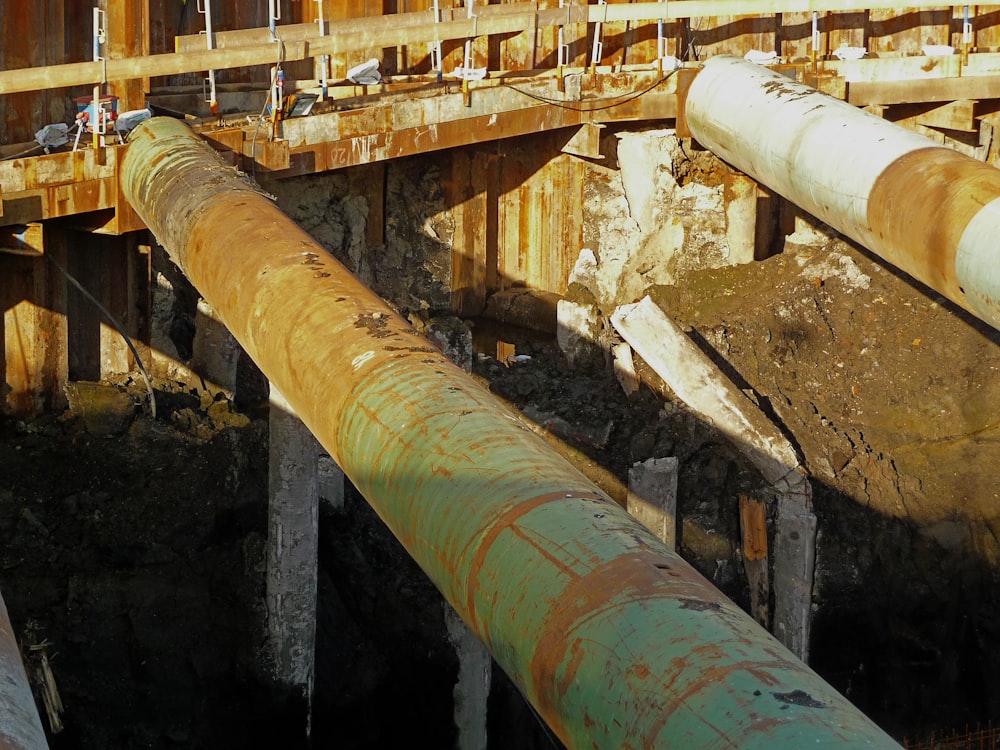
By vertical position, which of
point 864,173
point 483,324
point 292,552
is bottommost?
point 292,552

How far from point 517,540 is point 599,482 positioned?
22.5 feet

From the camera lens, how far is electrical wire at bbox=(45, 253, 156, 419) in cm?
1005

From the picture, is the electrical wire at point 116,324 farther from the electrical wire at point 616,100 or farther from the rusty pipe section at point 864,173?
the rusty pipe section at point 864,173

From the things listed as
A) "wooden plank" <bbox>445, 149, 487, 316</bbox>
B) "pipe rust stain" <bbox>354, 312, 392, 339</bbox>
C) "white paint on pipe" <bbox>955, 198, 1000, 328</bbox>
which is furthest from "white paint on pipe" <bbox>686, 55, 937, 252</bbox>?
"pipe rust stain" <bbox>354, 312, 392, 339</bbox>

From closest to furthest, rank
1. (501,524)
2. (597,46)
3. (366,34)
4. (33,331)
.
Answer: (501,524), (33,331), (366,34), (597,46)

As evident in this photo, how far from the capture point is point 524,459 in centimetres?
503

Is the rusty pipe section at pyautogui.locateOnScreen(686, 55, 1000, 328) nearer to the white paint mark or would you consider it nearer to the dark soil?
the dark soil

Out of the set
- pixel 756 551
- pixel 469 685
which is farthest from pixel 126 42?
pixel 756 551

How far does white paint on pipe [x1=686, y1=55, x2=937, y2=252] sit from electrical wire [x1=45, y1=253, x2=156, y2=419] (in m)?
5.56

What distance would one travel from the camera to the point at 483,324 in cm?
1349

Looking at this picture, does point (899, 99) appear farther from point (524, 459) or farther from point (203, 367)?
point (524, 459)

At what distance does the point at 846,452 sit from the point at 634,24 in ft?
16.8

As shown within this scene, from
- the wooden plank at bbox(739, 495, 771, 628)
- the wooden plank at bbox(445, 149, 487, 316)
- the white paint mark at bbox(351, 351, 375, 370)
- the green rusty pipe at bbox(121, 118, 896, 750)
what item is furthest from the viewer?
the wooden plank at bbox(445, 149, 487, 316)

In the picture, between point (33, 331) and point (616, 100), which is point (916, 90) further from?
point (33, 331)
